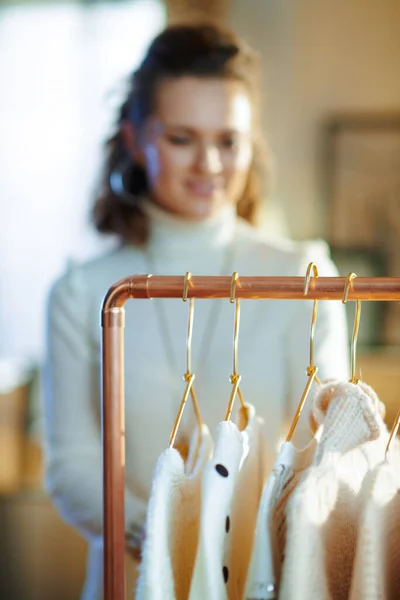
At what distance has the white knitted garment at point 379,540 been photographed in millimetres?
439

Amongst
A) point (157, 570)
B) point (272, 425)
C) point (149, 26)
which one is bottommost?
point (157, 570)

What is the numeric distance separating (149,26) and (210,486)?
214 centimetres

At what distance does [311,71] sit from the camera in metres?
2.28

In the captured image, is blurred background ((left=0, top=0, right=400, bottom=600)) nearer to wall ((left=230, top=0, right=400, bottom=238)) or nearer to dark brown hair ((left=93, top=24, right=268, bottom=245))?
wall ((left=230, top=0, right=400, bottom=238))

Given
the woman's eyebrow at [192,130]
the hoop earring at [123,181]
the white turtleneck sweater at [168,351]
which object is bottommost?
the white turtleneck sweater at [168,351]

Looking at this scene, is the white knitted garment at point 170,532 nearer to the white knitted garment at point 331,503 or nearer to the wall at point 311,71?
the white knitted garment at point 331,503

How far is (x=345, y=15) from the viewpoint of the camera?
2248 millimetres

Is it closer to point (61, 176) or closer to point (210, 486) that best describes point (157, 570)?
point (210, 486)

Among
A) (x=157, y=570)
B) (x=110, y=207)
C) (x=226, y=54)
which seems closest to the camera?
(x=157, y=570)

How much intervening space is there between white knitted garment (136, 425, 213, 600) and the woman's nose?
0.45 meters

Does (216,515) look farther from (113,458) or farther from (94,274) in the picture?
(94,274)

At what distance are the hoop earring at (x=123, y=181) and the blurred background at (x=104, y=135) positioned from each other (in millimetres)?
1100

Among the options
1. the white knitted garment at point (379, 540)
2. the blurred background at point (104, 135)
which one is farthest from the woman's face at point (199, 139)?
the blurred background at point (104, 135)

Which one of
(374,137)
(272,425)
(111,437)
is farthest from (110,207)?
(374,137)
